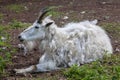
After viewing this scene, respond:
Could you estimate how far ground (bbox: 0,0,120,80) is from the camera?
9242 mm

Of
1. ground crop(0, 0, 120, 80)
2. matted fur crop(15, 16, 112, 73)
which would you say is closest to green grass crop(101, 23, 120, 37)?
ground crop(0, 0, 120, 80)

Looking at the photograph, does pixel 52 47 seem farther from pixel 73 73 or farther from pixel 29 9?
pixel 29 9

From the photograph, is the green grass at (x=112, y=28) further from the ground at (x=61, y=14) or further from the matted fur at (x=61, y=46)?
the matted fur at (x=61, y=46)

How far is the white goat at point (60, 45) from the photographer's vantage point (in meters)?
8.27

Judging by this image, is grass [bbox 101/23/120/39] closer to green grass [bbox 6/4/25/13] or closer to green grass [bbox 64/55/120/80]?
green grass [bbox 64/55/120/80]

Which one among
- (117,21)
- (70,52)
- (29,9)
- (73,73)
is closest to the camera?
(73,73)

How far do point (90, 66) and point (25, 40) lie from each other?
142 centimetres

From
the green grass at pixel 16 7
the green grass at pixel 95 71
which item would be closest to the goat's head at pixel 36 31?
the green grass at pixel 95 71

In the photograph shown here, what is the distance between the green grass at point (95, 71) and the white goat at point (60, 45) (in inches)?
14.1

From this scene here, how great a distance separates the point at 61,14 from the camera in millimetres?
14898

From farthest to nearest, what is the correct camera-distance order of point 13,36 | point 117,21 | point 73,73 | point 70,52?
point 117,21 < point 13,36 < point 70,52 < point 73,73

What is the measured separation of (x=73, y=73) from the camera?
7465 mm

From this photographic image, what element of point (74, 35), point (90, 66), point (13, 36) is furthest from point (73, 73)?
point (13, 36)

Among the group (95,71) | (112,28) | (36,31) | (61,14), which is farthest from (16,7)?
(95,71)
